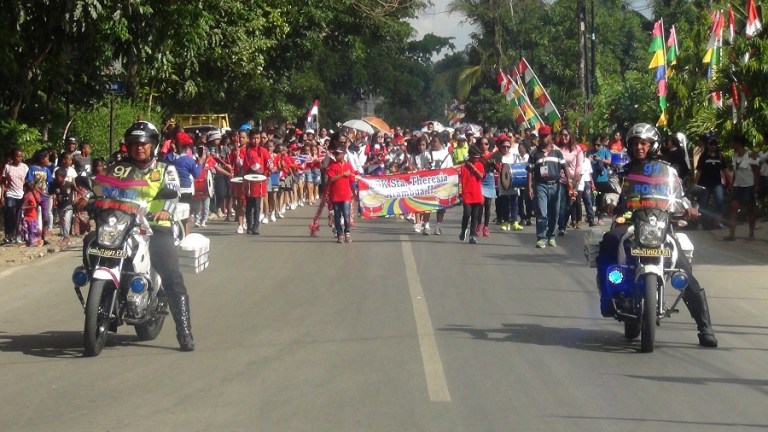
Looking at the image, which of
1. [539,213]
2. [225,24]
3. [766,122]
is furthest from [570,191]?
[225,24]

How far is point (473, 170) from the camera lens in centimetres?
1925

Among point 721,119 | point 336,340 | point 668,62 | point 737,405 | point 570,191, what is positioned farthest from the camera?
point 668,62

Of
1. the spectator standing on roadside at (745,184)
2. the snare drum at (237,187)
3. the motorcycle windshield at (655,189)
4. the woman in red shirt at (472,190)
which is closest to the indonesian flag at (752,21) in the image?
the spectator standing on roadside at (745,184)

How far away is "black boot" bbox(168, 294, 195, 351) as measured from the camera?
933 cm

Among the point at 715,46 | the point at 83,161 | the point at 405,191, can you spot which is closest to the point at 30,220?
the point at 83,161

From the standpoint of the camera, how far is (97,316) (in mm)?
8820

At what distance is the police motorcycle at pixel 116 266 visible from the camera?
887 centimetres

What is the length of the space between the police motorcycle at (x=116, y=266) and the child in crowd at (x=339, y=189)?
32.0 ft

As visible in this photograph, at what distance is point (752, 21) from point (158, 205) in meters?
15.3

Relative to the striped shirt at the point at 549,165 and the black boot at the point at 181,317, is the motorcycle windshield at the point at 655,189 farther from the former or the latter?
the striped shirt at the point at 549,165

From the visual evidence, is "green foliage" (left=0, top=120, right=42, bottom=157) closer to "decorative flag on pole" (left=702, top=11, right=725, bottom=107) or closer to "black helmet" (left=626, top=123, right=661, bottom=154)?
"black helmet" (left=626, top=123, right=661, bottom=154)

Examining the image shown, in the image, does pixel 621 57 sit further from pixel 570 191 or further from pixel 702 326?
pixel 702 326

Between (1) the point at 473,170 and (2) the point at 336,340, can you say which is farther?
(1) the point at 473,170

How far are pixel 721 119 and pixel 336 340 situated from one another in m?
14.4
